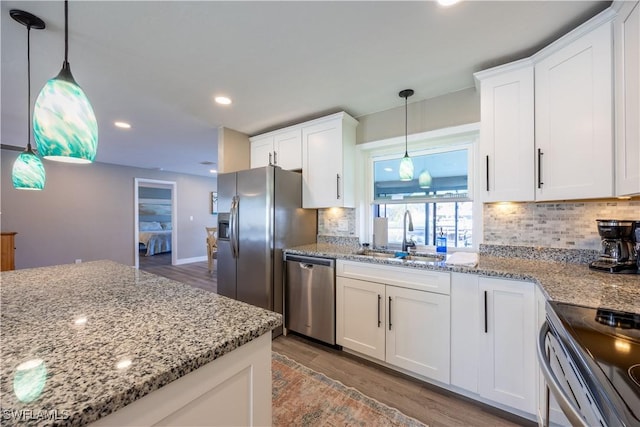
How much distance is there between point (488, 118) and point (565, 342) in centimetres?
159

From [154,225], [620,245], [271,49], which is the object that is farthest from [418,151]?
[154,225]

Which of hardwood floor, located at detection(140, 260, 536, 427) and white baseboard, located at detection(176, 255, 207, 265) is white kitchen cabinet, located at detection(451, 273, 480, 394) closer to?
hardwood floor, located at detection(140, 260, 536, 427)

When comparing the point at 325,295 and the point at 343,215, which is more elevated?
the point at 343,215

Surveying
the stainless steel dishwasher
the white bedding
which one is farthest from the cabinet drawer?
the white bedding

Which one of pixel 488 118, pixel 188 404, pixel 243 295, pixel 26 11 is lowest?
pixel 243 295

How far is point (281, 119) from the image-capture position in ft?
9.82

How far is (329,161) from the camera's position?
2754 mm

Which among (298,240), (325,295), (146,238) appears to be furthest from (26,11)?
(146,238)

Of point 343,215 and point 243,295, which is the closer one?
point 243,295

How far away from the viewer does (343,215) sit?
3047 millimetres

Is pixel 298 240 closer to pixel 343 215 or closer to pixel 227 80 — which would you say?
pixel 343 215

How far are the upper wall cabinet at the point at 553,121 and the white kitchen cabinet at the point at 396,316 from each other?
854 mm

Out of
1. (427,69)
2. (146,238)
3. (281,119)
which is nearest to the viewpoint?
(427,69)

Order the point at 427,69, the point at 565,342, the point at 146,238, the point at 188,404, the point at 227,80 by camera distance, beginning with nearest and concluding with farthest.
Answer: the point at 188,404
the point at 565,342
the point at 427,69
the point at 227,80
the point at 146,238
